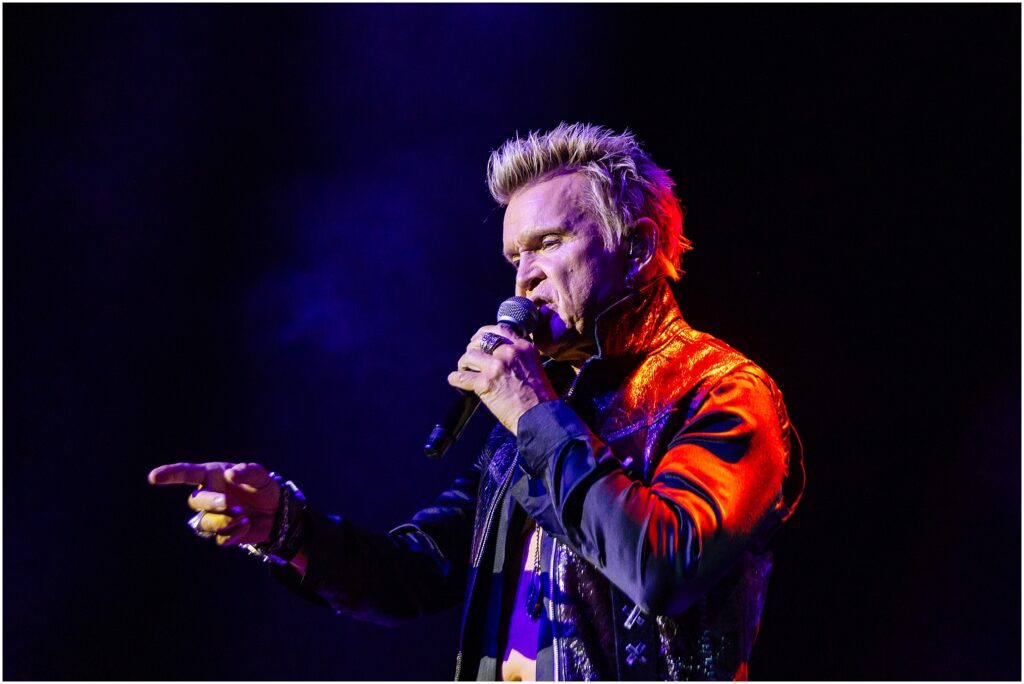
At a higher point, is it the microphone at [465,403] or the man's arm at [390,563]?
the microphone at [465,403]

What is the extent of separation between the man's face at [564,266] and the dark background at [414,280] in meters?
1.17

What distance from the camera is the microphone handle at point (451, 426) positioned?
1623mm

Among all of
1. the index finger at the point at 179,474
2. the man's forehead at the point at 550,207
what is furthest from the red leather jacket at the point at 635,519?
the index finger at the point at 179,474

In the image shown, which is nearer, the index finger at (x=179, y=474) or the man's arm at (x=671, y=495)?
the man's arm at (x=671, y=495)

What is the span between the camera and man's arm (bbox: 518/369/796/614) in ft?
4.66

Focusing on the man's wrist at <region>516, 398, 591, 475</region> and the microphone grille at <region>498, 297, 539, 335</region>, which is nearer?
the man's wrist at <region>516, 398, 591, 475</region>

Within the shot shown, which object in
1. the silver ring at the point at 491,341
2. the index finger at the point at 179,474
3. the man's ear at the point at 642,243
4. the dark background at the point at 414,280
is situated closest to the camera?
the index finger at the point at 179,474

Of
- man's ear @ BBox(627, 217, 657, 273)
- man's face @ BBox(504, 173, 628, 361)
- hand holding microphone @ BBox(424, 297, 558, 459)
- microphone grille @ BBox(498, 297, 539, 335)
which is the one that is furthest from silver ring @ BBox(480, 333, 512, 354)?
man's ear @ BBox(627, 217, 657, 273)

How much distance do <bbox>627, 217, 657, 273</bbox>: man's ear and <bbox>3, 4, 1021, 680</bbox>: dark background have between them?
1.06 metres

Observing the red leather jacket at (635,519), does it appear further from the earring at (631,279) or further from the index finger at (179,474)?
the index finger at (179,474)

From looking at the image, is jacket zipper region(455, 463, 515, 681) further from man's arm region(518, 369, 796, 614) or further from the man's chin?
man's arm region(518, 369, 796, 614)

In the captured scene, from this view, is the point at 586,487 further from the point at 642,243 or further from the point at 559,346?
the point at 642,243

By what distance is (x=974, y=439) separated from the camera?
2.95 metres

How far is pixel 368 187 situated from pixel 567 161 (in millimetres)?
1371
